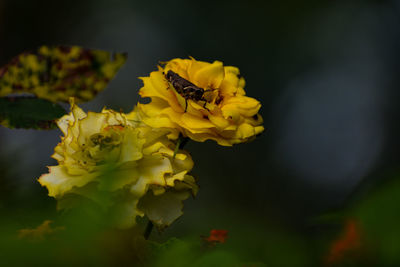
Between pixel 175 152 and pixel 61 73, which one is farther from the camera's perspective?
pixel 61 73

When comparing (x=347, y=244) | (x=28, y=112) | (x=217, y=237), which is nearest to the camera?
(x=347, y=244)

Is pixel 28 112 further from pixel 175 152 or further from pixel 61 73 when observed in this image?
pixel 175 152

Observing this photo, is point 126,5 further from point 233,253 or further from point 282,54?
point 233,253

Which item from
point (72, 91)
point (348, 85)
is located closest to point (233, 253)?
point (72, 91)

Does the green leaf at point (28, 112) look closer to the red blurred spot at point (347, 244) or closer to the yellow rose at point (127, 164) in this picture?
the yellow rose at point (127, 164)

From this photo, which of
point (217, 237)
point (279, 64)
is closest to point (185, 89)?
point (217, 237)

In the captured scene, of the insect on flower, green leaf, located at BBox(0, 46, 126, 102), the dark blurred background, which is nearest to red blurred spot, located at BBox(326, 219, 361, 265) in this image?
the insect on flower

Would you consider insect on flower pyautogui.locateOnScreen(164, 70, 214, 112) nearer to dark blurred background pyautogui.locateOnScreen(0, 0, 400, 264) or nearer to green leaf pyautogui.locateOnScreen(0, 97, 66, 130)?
green leaf pyautogui.locateOnScreen(0, 97, 66, 130)
